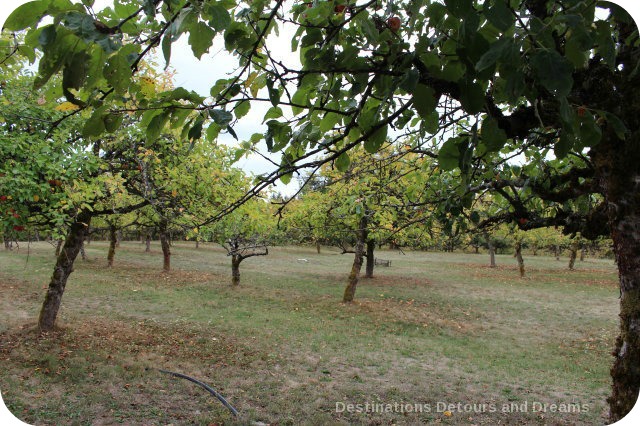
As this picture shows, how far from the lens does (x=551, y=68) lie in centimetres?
83

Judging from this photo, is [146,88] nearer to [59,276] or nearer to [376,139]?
[376,139]

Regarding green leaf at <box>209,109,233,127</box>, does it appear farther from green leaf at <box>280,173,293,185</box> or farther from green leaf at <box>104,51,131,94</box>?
green leaf at <box>280,173,293,185</box>

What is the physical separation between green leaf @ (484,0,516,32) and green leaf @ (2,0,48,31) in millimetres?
986

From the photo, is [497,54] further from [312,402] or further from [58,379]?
[58,379]

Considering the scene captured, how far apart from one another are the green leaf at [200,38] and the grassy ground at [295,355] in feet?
17.2

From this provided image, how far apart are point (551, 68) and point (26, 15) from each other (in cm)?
119

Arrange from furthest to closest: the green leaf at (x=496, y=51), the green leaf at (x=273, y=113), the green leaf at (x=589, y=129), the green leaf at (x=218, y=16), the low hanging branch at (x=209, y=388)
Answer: the low hanging branch at (x=209, y=388) → the green leaf at (x=273, y=113) → the green leaf at (x=589, y=129) → the green leaf at (x=218, y=16) → the green leaf at (x=496, y=51)

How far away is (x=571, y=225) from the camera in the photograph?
118 inches

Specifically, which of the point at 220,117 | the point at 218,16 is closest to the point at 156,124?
the point at 220,117

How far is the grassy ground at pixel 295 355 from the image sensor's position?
5.45 m

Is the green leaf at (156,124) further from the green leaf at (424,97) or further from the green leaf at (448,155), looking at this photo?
the green leaf at (448,155)

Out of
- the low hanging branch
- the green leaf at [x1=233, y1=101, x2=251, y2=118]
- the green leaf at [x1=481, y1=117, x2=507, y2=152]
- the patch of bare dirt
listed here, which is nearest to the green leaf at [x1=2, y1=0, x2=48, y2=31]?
the green leaf at [x1=233, y1=101, x2=251, y2=118]

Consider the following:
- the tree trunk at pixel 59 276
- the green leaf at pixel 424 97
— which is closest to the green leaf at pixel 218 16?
the green leaf at pixel 424 97

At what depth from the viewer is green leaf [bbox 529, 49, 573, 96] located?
2.68 feet
